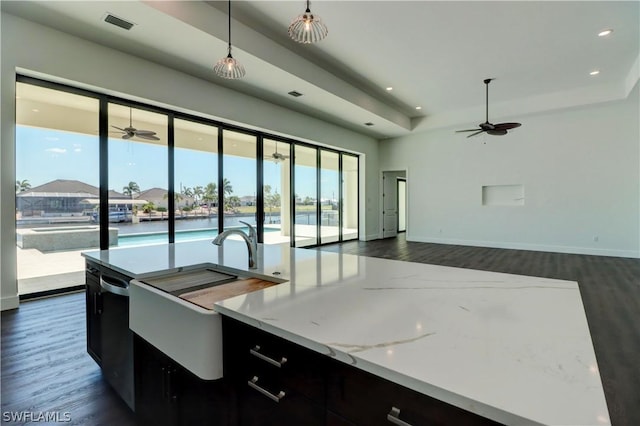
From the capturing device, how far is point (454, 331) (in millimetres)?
899

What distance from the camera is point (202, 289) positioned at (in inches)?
64.9

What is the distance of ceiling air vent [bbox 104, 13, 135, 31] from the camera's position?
134 inches

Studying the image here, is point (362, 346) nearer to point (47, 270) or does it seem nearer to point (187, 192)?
point (187, 192)

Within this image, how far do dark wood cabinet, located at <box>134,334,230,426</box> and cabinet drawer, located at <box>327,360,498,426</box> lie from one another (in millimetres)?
568

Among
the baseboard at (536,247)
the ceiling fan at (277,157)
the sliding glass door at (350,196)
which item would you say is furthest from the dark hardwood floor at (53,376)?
the baseboard at (536,247)

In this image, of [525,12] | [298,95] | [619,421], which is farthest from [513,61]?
[619,421]

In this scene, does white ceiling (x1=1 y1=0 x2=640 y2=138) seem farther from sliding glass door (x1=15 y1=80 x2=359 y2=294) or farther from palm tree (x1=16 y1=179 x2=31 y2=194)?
palm tree (x1=16 y1=179 x2=31 y2=194)

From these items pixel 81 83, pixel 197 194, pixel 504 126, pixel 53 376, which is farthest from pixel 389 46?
pixel 53 376

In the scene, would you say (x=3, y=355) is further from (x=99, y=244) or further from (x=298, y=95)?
(x=298, y=95)

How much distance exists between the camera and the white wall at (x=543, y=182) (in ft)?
21.6

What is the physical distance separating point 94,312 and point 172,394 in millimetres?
1263

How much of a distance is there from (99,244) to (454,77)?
22.5 feet

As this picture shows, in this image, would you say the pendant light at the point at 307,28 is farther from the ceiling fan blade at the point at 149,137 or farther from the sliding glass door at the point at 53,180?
the sliding glass door at the point at 53,180

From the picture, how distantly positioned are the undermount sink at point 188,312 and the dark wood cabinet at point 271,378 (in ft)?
0.21
